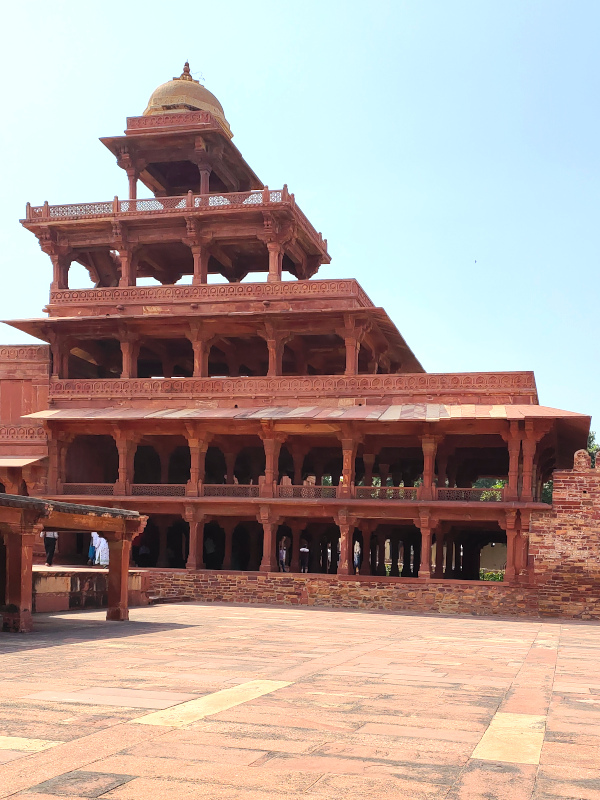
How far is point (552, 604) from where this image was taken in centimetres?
2205

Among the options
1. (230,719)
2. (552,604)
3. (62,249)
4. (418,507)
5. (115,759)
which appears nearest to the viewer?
(115,759)

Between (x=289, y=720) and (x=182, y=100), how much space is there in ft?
88.4

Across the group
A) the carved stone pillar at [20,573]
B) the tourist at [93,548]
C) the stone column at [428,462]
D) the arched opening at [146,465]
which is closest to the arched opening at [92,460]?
the arched opening at [146,465]

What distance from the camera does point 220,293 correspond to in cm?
2739

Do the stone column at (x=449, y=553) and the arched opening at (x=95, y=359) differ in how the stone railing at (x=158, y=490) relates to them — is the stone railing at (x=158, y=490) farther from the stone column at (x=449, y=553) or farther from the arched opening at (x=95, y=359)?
the stone column at (x=449, y=553)

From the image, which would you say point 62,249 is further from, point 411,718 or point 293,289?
point 411,718

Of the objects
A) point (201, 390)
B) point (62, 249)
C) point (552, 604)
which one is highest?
point (62, 249)

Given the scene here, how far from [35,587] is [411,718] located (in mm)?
10563

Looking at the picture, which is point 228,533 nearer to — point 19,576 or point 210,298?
point 210,298

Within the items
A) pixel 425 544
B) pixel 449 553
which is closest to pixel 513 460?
pixel 425 544

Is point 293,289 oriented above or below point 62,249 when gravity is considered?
below

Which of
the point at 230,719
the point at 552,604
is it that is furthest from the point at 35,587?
the point at 552,604

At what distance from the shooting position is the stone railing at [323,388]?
956 inches

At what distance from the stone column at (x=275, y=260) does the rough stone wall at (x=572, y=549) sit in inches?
401
